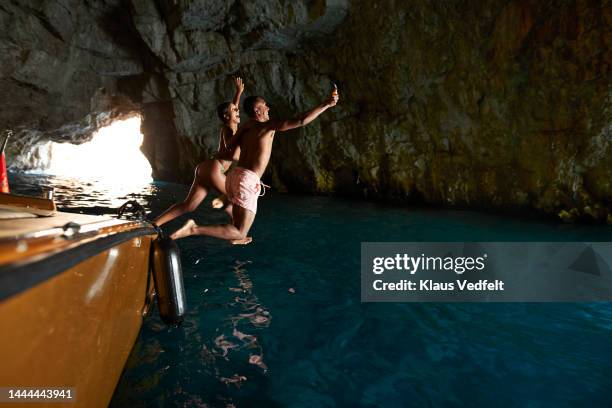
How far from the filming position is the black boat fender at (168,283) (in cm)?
317

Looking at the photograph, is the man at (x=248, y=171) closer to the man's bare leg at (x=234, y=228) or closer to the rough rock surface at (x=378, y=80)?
the man's bare leg at (x=234, y=228)

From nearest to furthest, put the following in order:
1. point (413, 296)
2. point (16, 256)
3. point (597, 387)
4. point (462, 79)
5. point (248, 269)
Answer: point (16, 256) → point (597, 387) → point (413, 296) → point (248, 269) → point (462, 79)

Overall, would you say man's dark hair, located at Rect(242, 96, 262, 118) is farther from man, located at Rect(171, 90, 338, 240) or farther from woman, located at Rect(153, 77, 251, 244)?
woman, located at Rect(153, 77, 251, 244)

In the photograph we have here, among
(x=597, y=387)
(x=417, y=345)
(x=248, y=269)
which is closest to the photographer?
(x=597, y=387)

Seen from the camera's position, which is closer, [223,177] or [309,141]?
[223,177]

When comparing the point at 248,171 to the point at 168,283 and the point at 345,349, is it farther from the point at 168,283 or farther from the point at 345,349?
the point at 345,349

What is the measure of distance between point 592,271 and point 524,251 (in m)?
1.20

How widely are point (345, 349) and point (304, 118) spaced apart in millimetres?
2176

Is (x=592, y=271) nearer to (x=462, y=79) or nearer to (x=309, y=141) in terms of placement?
(x=462, y=79)

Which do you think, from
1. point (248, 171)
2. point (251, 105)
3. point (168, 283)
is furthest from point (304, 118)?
point (168, 283)

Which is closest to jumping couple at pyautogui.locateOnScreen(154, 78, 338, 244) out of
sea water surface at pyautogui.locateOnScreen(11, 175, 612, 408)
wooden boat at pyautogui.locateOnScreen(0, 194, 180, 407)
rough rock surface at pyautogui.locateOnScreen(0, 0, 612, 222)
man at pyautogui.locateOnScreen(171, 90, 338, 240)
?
man at pyautogui.locateOnScreen(171, 90, 338, 240)

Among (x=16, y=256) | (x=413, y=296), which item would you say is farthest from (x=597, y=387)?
(x=16, y=256)

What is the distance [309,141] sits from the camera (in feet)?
55.1

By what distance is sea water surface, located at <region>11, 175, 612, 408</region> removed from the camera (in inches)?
105
